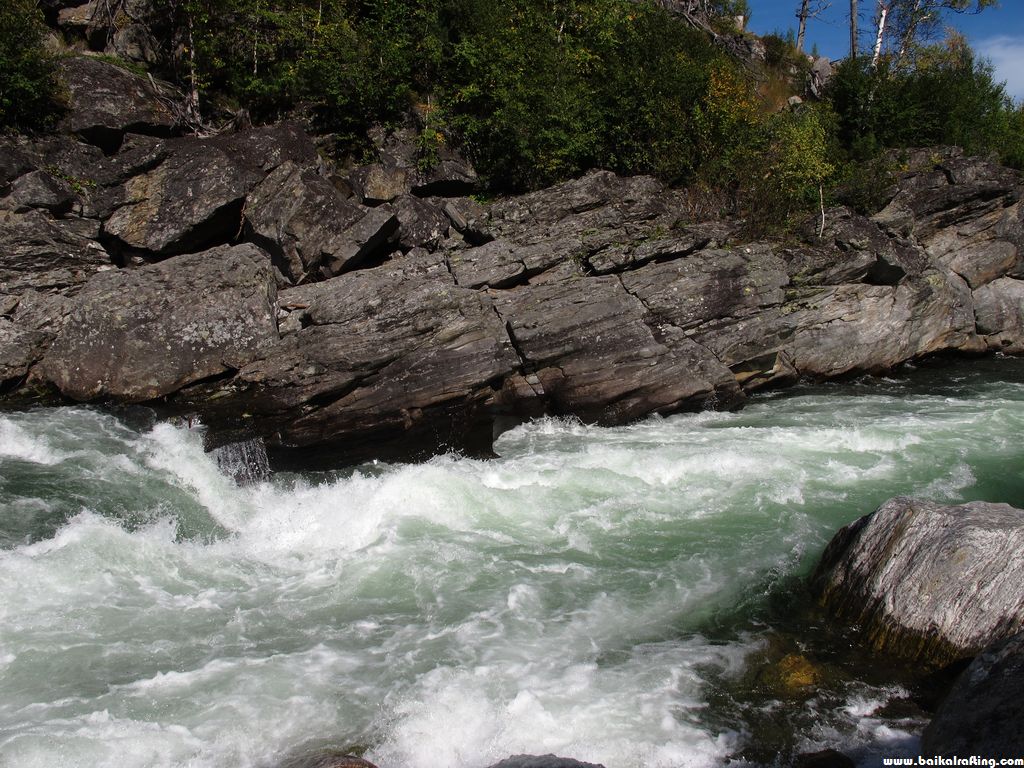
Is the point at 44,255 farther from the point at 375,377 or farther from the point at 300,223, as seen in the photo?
the point at 375,377

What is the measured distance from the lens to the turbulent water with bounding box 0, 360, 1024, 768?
640cm

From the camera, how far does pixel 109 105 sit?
17500 mm

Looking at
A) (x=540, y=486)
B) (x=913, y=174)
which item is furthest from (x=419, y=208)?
(x=913, y=174)

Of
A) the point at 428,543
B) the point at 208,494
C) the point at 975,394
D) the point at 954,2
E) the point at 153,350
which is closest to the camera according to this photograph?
the point at 428,543

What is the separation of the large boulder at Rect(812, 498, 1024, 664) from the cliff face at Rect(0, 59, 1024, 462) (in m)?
6.87

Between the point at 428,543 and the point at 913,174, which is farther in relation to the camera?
the point at 913,174

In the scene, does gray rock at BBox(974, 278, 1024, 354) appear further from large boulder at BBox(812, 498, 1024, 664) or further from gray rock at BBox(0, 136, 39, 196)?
gray rock at BBox(0, 136, 39, 196)

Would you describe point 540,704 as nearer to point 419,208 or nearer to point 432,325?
point 432,325

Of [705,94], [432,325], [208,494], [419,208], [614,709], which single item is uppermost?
[705,94]

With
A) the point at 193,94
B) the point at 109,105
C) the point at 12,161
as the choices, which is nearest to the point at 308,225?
the point at 12,161

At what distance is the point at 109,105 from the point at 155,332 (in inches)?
327

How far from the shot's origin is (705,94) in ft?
68.7

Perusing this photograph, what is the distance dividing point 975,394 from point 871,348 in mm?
2503

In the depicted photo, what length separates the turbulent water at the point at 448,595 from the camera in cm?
640
